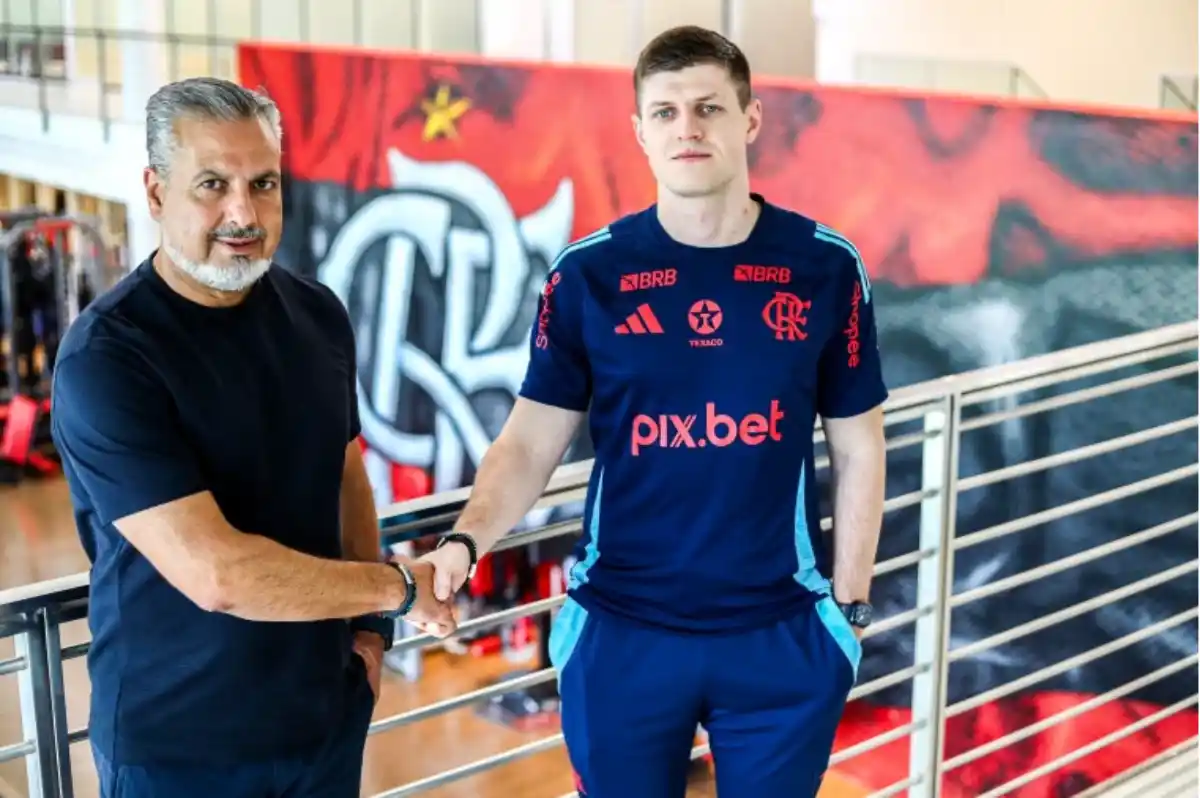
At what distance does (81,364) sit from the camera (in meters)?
1.24

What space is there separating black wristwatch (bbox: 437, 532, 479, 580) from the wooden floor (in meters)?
3.56

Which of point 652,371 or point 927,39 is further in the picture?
point 927,39

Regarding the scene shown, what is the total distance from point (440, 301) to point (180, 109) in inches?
211

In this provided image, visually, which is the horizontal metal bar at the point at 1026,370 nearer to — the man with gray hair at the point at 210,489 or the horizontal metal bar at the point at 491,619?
the horizontal metal bar at the point at 491,619

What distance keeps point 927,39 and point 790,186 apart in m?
2.66

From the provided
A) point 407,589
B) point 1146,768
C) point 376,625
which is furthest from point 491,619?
point 1146,768

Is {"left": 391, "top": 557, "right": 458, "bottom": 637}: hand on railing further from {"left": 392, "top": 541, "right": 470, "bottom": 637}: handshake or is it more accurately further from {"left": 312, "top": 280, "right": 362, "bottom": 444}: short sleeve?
{"left": 312, "top": 280, "right": 362, "bottom": 444}: short sleeve

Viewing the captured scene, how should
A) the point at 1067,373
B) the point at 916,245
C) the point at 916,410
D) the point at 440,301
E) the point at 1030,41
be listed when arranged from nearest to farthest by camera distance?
the point at 916,410
the point at 1067,373
the point at 916,245
the point at 440,301
the point at 1030,41

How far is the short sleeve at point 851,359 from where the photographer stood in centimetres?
158

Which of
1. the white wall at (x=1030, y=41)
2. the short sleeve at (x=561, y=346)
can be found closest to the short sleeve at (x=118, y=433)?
the short sleeve at (x=561, y=346)

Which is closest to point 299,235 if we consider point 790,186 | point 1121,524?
point 790,186

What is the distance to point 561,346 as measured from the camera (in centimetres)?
156

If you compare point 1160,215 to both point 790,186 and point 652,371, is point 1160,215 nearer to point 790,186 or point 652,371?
point 790,186

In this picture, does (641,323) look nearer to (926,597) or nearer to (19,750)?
(19,750)
